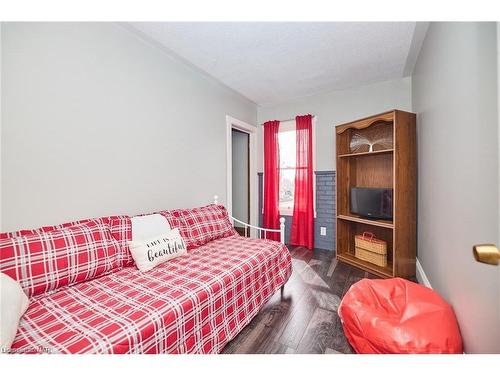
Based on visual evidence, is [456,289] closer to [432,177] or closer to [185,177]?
[432,177]

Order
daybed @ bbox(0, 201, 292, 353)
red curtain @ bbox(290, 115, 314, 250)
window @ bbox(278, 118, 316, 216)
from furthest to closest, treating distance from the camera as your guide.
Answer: window @ bbox(278, 118, 316, 216), red curtain @ bbox(290, 115, 314, 250), daybed @ bbox(0, 201, 292, 353)

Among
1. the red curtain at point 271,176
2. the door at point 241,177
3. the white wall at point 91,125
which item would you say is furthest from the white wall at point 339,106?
the white wall at point 91,125

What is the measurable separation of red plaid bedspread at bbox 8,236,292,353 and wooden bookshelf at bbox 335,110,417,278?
4.80 feet

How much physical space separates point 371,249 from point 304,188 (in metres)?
1.20

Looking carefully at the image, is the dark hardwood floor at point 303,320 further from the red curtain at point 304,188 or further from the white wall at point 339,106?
the white wall at point 339,106

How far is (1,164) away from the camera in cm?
127

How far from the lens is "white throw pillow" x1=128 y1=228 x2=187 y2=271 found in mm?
1509

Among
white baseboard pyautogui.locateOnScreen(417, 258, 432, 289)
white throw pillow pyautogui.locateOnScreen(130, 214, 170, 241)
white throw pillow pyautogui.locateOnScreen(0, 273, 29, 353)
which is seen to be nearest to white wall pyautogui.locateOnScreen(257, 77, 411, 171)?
white baseboard pyautogui.locateOnScreen(417, 258, 432, 289)

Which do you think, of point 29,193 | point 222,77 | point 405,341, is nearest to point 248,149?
point 222,77

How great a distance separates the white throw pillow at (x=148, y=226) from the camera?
1.65 m

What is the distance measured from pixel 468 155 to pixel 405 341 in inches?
39.3

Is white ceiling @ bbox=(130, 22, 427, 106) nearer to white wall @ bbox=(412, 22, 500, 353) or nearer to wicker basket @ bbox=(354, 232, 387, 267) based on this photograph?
white wall @ bbox=(412, 22, 500, 353)

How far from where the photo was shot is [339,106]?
318cm

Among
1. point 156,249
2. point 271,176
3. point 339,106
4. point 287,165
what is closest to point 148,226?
point 156,249
